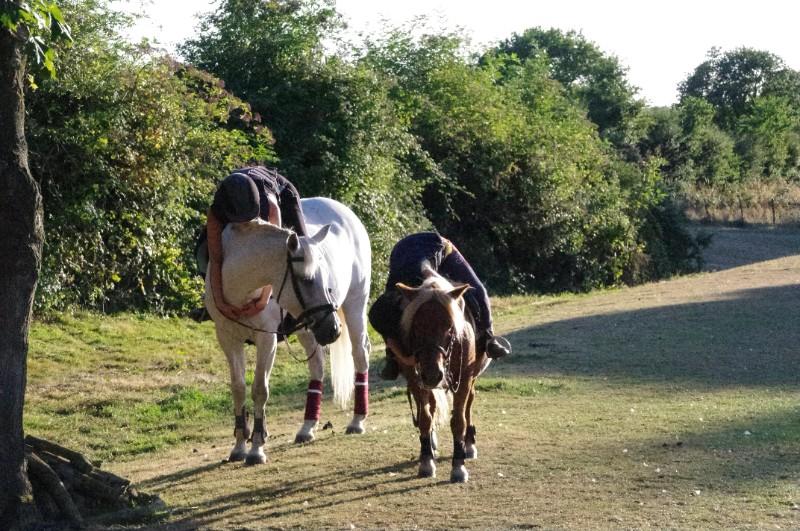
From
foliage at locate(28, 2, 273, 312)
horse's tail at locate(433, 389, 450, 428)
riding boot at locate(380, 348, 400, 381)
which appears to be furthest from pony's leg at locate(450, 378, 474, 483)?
foliage at locate(28, 2, 273, 312)

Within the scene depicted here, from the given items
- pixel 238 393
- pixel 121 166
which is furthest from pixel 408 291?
pixel 121 166

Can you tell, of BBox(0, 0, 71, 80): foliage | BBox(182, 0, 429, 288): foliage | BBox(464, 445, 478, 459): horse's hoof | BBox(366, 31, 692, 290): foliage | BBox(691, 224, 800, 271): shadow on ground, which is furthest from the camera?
BBox(691, 224, 800, 271): shadow on ground

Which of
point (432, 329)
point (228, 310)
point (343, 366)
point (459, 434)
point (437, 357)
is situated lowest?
point (459, 434)

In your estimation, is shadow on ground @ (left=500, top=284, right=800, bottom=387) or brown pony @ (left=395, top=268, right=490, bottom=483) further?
shadow on ground @ (left=500, top=284, right=800, bottom=387)

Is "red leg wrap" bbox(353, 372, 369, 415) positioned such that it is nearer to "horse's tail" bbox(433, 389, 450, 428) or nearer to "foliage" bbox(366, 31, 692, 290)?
"horse's tail" bbox(433, 389, 450, 428)

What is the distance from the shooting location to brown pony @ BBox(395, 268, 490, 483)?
714 centimetres

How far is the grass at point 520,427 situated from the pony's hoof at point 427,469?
9cm

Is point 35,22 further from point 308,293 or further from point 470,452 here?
point 470,452

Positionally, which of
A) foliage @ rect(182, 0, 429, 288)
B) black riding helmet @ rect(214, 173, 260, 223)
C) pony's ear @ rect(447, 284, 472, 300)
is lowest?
pony's ear @ rect(447, 284, 472, 300)

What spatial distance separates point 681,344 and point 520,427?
231 inches

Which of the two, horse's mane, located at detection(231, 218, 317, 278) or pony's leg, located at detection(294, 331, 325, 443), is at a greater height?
horse's mane, located at detection(231, 218, 317, 278)

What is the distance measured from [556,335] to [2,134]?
421 inches

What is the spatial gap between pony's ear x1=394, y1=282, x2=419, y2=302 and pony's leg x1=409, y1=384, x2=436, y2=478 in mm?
660

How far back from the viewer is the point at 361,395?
10023mm
